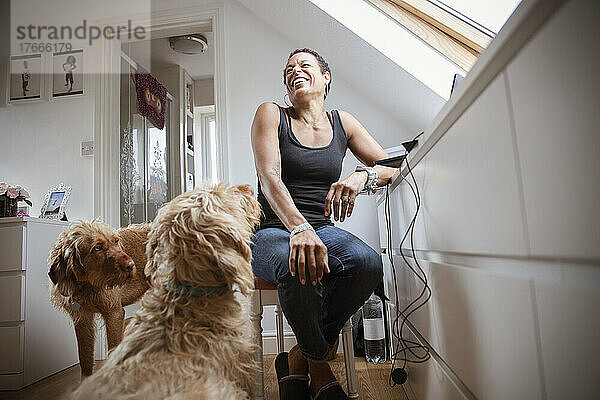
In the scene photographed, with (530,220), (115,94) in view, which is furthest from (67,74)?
(530,220)

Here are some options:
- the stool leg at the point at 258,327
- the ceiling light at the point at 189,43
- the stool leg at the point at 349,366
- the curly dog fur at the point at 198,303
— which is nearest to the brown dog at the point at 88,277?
the stool leg at the point at 258,327

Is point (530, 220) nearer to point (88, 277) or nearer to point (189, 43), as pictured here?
point (88, 277)

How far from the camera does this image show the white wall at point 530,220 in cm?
36

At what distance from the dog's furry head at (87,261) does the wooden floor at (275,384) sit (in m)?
0.40

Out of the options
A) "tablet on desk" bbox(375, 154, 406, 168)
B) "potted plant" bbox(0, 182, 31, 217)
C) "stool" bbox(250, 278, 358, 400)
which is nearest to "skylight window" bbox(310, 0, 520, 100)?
"tablet on desk" bbox(375, 154, 406, 168)

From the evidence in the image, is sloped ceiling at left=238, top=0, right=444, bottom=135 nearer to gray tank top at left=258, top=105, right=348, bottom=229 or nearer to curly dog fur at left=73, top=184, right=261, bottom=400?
gray tank top at left=258, top=105, right=348, bottom=229

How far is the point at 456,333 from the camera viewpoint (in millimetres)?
834

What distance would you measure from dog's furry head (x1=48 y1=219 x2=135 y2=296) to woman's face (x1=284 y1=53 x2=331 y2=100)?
938 millimetres

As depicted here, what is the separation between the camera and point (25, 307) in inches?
79.7

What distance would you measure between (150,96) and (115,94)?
0.67 metres

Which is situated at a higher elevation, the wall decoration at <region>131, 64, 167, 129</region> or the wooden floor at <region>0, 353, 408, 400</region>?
the wall decoration at <region>131, 64, 167, 129</region>

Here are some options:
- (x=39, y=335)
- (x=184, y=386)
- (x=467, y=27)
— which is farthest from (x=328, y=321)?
(x=39, y=335)

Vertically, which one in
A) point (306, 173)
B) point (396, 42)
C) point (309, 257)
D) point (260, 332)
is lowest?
point (260, 332)

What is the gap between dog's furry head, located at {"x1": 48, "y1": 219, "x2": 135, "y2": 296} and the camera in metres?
1.68
